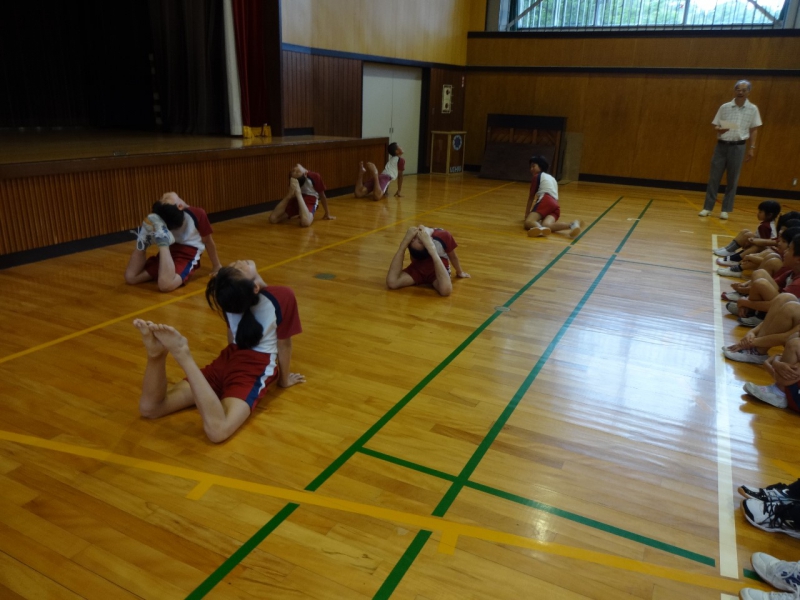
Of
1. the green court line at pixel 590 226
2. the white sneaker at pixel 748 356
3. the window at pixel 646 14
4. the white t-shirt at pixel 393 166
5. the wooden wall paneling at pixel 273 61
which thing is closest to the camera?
the white sneaker at pixel 748 356

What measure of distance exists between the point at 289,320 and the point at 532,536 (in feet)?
4.68

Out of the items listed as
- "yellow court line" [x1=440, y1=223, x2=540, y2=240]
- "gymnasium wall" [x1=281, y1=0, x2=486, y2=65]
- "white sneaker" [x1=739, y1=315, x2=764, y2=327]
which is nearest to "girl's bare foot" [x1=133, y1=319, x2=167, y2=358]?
"white sneaker" [x1=739, y1=315, x2=764, y2=327]

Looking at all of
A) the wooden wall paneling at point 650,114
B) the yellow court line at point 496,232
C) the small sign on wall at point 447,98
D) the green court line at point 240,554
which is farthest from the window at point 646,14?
the green court line at point 240,554

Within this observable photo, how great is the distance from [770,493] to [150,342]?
2450 millimetres

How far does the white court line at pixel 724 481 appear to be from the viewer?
1.99m

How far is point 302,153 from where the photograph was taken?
25.9 ft

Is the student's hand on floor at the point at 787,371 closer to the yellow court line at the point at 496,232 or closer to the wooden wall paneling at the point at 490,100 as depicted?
the yellow court line at the point at 496,232

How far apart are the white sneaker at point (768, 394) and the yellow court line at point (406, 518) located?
146 cm

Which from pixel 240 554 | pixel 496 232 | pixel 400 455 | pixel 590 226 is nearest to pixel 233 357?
pixel 400 455

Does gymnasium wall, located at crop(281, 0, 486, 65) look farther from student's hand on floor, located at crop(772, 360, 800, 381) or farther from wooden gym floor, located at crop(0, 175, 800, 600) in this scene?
student's hand on floor, located at crop(772, 360, 800, 381)

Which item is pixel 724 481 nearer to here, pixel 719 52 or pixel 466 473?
pixel 466 473

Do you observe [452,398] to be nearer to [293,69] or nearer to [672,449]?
[672,449]

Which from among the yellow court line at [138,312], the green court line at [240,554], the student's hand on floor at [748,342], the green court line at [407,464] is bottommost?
the green court line at [240,554]

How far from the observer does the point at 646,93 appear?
36.7ft
